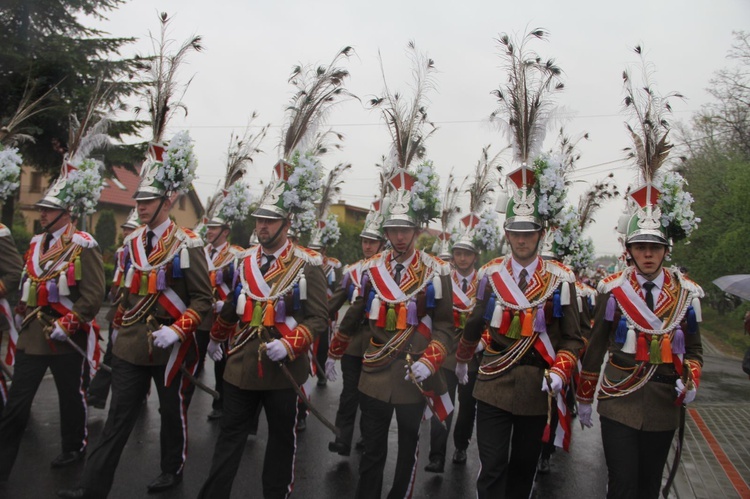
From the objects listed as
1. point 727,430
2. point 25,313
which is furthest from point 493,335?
point 727,430

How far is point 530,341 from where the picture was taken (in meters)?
4.46

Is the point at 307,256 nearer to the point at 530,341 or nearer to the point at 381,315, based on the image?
the point at 381,315

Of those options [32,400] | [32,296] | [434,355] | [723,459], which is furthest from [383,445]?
[723,459]

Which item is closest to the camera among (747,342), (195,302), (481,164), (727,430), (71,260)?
(195,302)

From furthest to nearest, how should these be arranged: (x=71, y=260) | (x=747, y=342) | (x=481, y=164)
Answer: (x=747, y=342) < (x=481, y=164) < (x=71, y=260)

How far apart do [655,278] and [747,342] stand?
19.3m

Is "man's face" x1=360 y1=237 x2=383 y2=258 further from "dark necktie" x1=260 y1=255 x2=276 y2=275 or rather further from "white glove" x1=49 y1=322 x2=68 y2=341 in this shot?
"white glove" x1=49 y1=322 x2=68 y2=341

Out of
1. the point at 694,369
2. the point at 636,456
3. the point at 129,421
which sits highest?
the point at 694,369

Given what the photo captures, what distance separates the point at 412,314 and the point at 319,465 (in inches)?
91.7

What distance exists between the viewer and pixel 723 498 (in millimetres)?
5902

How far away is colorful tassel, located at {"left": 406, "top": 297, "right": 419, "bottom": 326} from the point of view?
190 inches

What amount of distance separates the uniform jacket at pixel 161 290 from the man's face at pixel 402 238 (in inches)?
62.8

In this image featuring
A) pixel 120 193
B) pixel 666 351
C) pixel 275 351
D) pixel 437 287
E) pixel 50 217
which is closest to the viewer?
pixel 666 351

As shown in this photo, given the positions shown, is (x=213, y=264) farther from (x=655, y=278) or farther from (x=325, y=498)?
(x=655, y=278)
